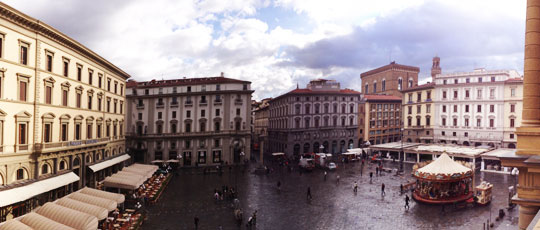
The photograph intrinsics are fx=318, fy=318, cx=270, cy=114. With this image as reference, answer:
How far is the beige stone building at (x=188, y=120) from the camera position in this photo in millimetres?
51688

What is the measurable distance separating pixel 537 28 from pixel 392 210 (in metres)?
18.2

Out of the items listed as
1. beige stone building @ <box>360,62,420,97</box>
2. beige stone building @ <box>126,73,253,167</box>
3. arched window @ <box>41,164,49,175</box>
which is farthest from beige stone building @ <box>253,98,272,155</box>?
arched window @ <box>41,164,49,175</box>

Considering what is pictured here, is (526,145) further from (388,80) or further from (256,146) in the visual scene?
(388,80)

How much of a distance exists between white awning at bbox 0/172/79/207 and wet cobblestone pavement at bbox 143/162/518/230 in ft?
23.5

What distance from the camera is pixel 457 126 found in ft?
203

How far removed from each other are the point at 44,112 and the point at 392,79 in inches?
3287

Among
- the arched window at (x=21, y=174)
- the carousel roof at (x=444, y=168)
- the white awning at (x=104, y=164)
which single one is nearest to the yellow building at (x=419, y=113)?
the carousel roof at (x=444, y=168)

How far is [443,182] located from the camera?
28047 mm

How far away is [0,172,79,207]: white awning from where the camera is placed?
1888cm

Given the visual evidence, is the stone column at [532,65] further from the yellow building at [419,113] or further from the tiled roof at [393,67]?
the tiled roof at [393,67]

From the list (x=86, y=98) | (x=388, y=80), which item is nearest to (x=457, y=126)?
(x=388, y=80)

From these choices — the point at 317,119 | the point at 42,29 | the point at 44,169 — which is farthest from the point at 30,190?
the point at 317,119

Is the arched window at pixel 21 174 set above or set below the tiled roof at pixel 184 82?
below

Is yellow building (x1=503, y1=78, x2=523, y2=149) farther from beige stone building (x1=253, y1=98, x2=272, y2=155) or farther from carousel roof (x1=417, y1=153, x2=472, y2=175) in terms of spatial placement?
beige stone building (x1=253, y1=98, x2=272, y2=155)
